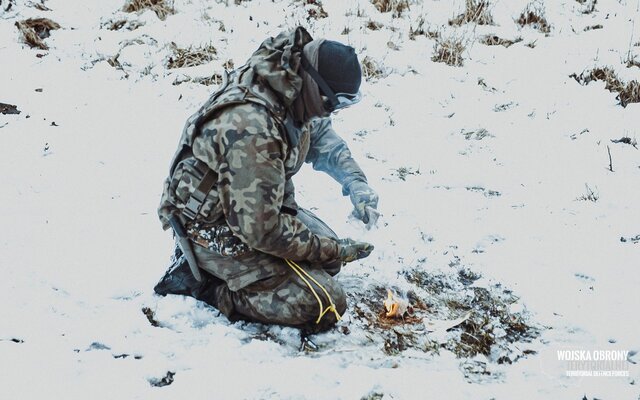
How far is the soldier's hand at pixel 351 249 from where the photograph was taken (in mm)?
3266

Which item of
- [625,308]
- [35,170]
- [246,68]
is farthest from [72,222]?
[625,308]

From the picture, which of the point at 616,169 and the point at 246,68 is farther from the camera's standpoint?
the point at 616,169

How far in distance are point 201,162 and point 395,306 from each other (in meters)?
1.24

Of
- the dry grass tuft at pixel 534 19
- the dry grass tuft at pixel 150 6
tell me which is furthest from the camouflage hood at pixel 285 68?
the dry grass tuft at pixel 534 19

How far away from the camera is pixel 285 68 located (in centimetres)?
286

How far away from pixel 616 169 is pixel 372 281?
2.32m

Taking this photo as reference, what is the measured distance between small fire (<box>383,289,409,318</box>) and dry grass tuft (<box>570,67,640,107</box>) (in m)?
3.42

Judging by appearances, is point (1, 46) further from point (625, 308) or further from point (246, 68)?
point (625, 308)

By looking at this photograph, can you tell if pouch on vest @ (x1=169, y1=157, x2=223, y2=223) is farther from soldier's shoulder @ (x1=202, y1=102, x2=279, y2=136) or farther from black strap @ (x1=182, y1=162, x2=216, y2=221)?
soldier's shoulder @ (x1=202, y1=102, x2=279, y2=136)

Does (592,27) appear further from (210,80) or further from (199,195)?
(199,195)

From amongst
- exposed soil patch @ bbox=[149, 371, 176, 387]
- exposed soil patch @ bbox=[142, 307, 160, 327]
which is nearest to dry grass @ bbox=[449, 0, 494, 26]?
exposed soil patch @ bbox=[142, 307, 160, 327]

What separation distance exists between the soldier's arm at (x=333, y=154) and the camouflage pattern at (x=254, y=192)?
0.43m

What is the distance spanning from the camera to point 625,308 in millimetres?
3301

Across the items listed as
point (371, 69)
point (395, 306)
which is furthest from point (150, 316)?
point (371, 69)
